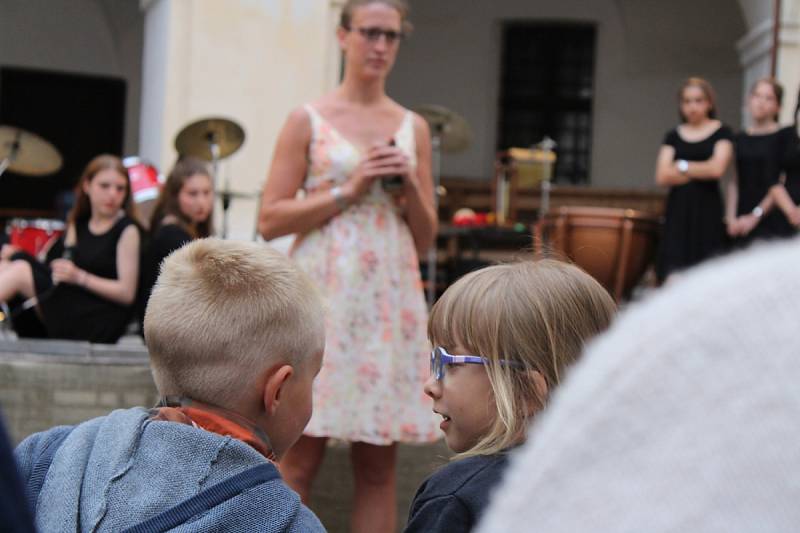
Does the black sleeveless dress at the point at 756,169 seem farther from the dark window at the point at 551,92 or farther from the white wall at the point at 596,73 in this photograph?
the dark window at the point at 551,92

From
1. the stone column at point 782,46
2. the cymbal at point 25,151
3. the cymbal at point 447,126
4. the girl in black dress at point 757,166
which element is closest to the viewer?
the girl in black dress at point 757,166

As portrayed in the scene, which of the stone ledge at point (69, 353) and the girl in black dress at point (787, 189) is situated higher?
the girl in black dress at point (787, 189)

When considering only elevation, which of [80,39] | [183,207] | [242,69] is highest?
[80,39]

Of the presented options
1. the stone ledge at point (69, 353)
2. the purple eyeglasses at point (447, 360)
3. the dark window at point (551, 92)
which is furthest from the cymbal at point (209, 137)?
the dark window at point (551, 92)

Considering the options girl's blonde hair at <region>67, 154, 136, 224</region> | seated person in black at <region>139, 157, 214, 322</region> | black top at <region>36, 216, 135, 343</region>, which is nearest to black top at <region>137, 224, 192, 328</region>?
seated person in black at <region>139, 157, 214, 322</region>

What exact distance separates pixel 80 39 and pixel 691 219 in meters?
9.34

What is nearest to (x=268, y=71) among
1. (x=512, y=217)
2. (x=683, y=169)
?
(x=683, y=169)

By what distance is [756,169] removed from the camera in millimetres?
6668

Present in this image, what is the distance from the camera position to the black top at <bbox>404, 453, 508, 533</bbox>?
1513 mm

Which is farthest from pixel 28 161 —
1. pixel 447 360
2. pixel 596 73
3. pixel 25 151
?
pixel 596 73

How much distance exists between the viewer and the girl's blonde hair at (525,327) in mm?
1649

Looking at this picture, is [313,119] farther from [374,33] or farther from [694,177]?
[694,177]

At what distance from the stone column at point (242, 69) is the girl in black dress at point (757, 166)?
3.07 metres

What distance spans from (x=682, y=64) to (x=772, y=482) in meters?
14.9
